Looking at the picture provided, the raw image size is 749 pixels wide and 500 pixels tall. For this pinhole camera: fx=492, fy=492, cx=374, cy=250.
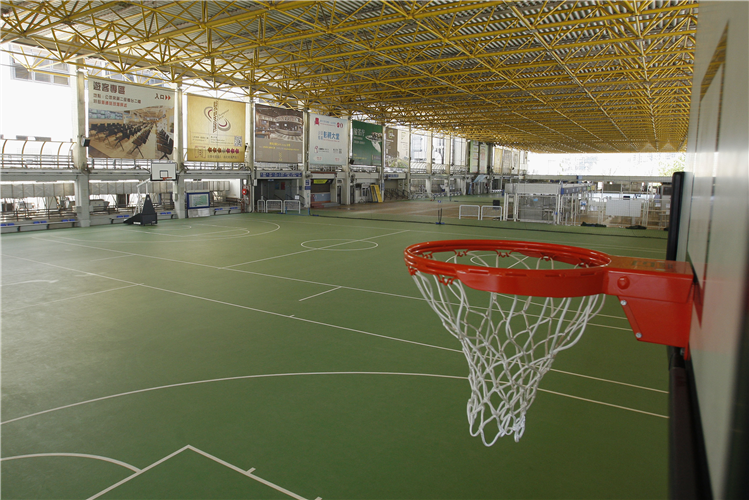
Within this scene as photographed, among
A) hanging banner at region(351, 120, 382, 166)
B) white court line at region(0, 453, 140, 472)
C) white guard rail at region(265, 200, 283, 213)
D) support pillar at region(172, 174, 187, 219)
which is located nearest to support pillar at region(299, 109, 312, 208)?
white guard rail at region(265, 200, 283, 213)

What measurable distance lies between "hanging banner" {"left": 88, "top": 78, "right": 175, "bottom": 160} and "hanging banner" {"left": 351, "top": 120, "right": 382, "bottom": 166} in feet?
60.2

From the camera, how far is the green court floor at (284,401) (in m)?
5.34

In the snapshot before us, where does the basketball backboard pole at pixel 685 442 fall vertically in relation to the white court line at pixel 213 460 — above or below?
above

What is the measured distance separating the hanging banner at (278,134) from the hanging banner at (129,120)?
7012mm

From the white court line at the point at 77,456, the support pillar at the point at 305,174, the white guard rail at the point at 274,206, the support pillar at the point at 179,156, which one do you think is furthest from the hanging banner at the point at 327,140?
the white court line at the point at 77,456

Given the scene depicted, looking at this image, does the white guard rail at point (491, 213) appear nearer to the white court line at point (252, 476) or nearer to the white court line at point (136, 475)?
the white court line at point (252, 476)

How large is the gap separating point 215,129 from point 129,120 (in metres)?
6.17

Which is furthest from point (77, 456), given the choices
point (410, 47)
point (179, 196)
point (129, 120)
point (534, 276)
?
point (179, 196)

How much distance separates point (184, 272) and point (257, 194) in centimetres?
2606

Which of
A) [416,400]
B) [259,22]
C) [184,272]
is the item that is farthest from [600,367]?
[259,22]

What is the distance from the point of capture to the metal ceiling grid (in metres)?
20.5

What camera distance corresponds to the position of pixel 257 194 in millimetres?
40875

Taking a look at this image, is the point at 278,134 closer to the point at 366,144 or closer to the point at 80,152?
the point at 366,144

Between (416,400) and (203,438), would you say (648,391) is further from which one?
(203,438)
